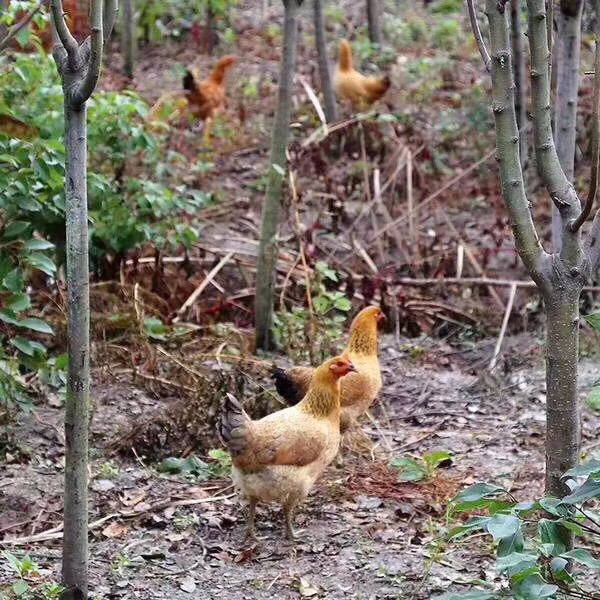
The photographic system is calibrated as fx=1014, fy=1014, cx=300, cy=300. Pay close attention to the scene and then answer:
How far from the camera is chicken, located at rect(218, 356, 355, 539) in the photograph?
478 cm

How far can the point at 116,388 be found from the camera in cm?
653

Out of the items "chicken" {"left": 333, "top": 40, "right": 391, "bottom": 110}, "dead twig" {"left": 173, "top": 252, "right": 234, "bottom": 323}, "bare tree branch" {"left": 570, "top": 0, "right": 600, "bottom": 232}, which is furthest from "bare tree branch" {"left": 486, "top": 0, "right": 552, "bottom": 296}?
"chicken" {"left": 333, "top": 40, "right": 391, "bottom": 110}

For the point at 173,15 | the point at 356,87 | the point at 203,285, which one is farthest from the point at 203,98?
the point at 173,15

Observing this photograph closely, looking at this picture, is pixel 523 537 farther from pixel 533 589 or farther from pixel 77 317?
pixel 77 317

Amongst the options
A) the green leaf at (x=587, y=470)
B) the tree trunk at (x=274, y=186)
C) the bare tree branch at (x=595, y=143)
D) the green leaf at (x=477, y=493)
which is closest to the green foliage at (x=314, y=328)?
the tree trunk at (x=274, y=186)

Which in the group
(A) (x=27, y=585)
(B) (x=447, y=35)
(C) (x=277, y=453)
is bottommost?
(A) (x=27, y=585)

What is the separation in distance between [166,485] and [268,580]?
1068 millimetres

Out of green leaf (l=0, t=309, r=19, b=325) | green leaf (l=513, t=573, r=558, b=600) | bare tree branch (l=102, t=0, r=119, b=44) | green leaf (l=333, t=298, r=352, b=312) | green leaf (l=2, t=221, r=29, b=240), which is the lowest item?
green leaf (l=513, t=573, r=558, b=600)

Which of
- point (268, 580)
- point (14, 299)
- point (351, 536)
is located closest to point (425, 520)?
point (351, 536)

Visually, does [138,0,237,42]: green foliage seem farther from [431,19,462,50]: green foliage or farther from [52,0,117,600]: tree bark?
[52,0,117,600]: tree bark

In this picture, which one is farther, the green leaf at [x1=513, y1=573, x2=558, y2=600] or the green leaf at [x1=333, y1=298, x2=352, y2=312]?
the green leaf at [x1=333, y1=298, x2=352, y2=312]

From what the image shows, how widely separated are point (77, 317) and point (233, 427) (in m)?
1.25

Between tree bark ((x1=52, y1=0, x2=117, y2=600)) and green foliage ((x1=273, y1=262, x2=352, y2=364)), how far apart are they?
3.22 metres

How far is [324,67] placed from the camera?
37.7 feet
